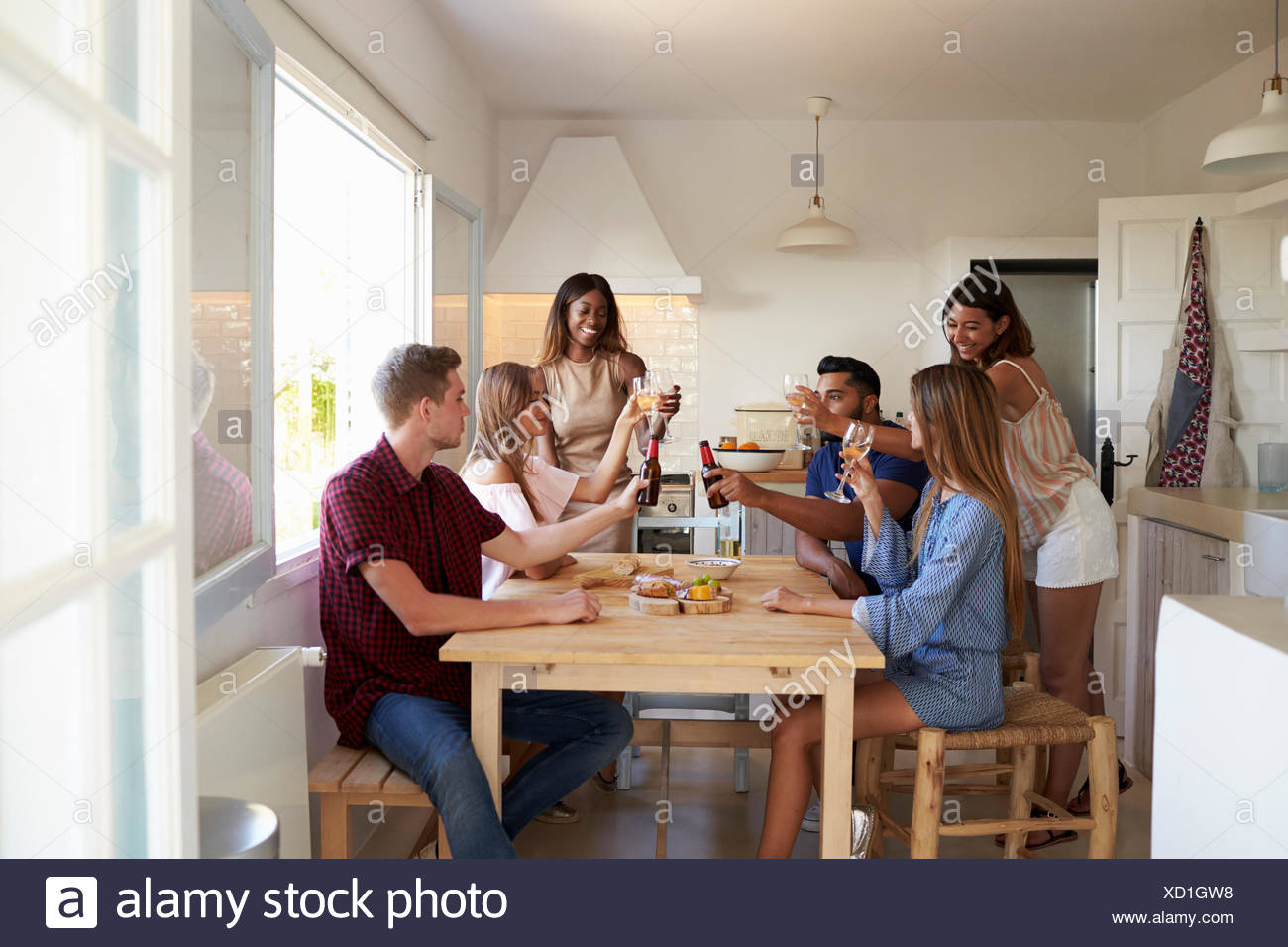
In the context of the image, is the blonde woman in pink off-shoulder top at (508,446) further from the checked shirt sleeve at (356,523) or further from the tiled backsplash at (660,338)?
the tiled backsplash at (660,338)

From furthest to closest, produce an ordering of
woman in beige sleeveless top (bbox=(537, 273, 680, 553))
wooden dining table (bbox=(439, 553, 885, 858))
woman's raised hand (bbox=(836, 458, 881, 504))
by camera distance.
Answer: woman in beige sleeveless top (bbox=(537, 273, 680, 553)) < woman's raised hand (bbox=(836, 458, 881, 504)) < wooden dining table (bbox=(439, 553, 885, 858))

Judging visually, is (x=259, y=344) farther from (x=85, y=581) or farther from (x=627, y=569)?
(x=85, y=581)

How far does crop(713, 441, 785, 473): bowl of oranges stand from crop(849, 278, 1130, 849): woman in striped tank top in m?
1.28

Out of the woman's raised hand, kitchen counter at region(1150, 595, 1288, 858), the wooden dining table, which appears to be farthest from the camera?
the woman's raised hand

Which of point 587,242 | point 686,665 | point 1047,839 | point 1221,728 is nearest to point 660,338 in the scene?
point 587,242

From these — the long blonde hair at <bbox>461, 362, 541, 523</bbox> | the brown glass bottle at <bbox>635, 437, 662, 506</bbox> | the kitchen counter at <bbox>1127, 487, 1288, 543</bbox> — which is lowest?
the kitchen counter at <bbox>1127, 487, 1288, 543</bbox>

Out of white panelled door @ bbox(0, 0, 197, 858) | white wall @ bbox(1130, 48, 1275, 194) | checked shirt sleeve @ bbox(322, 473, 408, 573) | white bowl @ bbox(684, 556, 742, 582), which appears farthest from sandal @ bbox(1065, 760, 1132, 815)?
white panelled door @ bbox(0, 0, 197, 858)

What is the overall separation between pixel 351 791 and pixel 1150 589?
105 inches

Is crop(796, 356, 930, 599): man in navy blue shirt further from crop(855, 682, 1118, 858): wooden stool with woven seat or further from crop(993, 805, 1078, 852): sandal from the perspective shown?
crop(993, 805, 1078, 852): sandal

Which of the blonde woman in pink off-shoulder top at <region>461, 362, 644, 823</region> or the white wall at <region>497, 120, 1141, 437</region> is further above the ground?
the white wall at <region>497, 120, 1141, 437</region>

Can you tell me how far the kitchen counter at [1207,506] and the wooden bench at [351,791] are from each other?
2290 mm

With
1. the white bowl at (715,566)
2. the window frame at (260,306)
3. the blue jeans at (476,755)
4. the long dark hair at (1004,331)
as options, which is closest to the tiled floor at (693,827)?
the blue jeans at (476,755)

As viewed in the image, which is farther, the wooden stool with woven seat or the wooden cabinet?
the wooden cabinet

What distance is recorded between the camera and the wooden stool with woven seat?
77.5 inches
